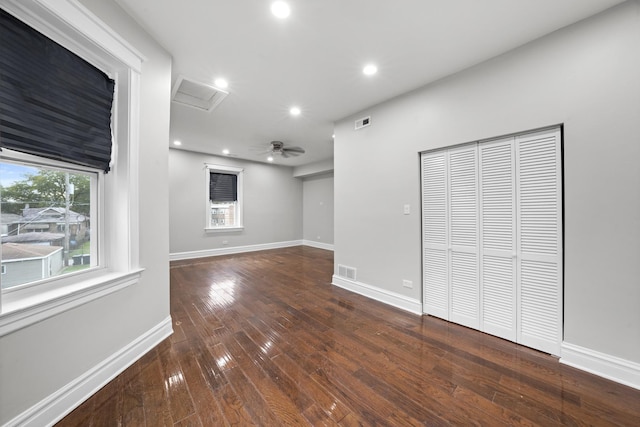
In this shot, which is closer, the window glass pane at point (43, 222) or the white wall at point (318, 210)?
the window glass pane at point (43, 222)

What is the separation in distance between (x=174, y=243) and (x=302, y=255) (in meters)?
3.26

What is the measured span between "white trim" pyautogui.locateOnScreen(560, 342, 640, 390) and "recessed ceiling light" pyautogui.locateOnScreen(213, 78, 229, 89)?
4294 millimetres

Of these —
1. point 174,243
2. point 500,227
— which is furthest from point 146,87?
point 174,243

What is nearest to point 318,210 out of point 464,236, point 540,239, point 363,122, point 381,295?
point 363,122

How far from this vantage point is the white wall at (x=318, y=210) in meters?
7.29

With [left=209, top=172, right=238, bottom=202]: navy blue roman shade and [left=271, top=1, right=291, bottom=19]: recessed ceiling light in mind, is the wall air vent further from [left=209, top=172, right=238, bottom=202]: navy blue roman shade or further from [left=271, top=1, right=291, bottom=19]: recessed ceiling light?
[left=209, top=172, right=238, bottom=202]: navy blue roman shade

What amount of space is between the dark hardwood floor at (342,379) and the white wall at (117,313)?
0.27 metres

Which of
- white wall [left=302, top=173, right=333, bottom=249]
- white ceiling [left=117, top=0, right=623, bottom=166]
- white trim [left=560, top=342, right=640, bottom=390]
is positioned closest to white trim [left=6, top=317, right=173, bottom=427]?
white ceiling [left=117, top=0, right=623, bottom=166]

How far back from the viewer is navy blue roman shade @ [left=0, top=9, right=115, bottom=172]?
1230 mm

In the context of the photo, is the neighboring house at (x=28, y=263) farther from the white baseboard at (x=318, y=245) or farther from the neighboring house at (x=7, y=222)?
the white baseboard at (x=318, y=245)

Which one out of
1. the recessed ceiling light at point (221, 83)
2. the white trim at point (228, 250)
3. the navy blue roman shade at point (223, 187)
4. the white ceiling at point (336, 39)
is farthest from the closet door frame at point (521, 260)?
the navy blue roman shade at point (223, 187)

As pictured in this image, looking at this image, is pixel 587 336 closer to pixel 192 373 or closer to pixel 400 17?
pixel 400 17

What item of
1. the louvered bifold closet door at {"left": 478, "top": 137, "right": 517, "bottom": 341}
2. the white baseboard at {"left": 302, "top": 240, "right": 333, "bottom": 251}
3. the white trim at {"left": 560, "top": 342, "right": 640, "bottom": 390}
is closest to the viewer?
the white trim at {"left": 560, "top": 342, "right": 640, "bottom": 390}

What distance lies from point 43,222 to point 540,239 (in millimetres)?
3964
